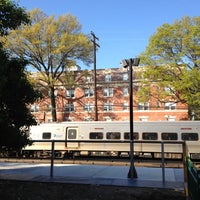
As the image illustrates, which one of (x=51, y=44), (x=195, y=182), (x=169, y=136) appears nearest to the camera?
(x=195, y=182)

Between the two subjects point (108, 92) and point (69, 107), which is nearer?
point (108, 92)

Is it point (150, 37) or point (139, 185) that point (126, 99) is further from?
point (139, 185)

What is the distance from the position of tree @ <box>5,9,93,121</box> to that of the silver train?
740 inches

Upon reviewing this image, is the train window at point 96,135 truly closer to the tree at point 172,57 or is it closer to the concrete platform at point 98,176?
the tree at point 172,57

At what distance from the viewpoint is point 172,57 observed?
38.4m

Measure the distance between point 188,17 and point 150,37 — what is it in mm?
4795

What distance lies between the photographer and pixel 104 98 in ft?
187

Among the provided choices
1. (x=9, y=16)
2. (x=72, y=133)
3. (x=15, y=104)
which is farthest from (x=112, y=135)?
(x=9, y=16)

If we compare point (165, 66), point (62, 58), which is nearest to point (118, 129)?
point (165, 66)

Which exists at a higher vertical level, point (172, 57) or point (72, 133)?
point (172, 57)

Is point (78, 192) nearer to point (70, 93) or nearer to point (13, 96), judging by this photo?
point (13, 96)

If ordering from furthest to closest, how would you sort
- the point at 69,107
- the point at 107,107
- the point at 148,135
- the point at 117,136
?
the point at 69,107
the point at 107,107
the point at 117,136
the point at 148,135

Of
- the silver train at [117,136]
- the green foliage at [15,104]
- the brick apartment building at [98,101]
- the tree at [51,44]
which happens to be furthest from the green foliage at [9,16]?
the brick apartment building at [98,101]

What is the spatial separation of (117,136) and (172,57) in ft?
48.4
